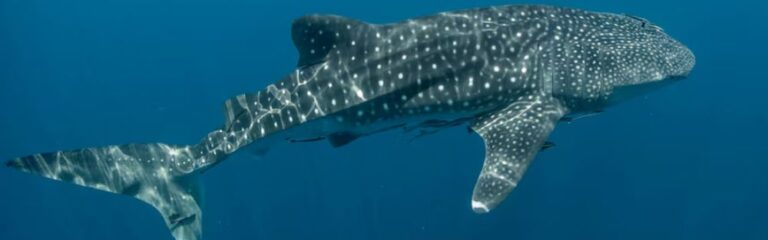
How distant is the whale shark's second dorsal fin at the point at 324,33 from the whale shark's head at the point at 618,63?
237 centimetres

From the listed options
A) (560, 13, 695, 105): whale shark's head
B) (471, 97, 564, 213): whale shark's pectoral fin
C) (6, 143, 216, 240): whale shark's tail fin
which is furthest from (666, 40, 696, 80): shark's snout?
(6, 143, 216, 240): whale shark's tail fin

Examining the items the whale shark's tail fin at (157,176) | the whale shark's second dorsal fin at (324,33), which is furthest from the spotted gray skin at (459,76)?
the whale shark's tail fin at (157,176)

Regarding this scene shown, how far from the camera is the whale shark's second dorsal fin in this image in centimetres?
709

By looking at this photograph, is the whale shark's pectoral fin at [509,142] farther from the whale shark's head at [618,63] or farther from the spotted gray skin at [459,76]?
the whale shark's head at [618,63]

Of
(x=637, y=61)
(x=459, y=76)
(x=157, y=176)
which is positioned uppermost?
(x=157, y=176)

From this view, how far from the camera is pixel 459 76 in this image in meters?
6.98

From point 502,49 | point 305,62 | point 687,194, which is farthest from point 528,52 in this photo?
point 687,194

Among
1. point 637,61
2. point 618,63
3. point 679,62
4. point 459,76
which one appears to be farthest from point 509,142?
point 679,62

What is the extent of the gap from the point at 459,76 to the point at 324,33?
159cm

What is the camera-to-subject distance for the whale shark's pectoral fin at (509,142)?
20.1 feet

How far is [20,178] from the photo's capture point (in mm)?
29562

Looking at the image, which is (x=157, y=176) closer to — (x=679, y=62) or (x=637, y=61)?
(x=637, y=61)

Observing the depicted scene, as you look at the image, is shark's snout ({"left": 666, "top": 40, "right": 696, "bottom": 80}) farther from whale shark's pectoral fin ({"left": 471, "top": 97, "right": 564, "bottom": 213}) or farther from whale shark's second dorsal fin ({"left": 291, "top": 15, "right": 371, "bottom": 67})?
whale shark's second dorsal fin ({"left": 291, "top": 15, "right": 371, "bottom": 67})

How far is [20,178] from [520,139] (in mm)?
29495
